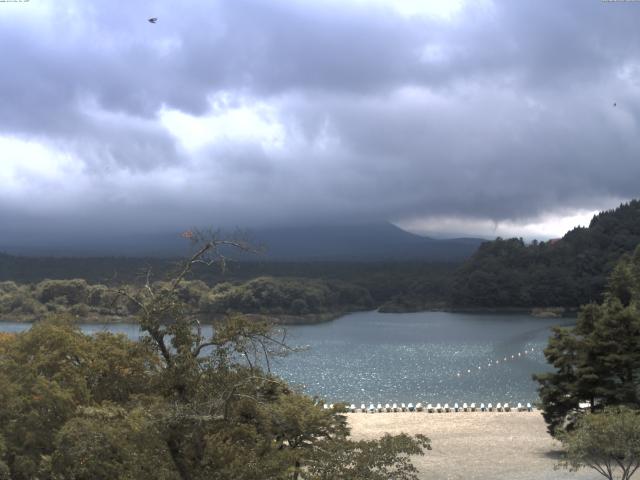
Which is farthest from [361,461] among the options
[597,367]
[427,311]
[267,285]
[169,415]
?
[427,311]

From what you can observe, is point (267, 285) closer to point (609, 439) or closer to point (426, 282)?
point (426, 282)

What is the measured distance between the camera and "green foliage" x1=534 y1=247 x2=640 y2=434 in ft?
69.9

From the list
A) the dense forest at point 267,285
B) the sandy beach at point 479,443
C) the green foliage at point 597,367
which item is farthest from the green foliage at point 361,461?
the dense forest at point 267,285

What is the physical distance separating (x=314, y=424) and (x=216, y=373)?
6795 millimetres

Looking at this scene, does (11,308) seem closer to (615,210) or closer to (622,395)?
(622,395)

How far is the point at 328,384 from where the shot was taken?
4453 centimetres

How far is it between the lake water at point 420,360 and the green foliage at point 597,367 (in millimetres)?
8172

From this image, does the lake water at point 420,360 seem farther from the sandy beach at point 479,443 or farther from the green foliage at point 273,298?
the green foliage at point 273,298

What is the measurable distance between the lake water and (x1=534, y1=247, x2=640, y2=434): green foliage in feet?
26.8

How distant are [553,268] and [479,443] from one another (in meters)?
85.5

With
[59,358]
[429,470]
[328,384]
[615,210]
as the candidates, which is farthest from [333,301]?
[59,358]

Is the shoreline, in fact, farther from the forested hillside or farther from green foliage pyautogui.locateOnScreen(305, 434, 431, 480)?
green foliage pyautogui.locateOnScreen(305, 434, 431, 480)

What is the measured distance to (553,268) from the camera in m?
Result: 105

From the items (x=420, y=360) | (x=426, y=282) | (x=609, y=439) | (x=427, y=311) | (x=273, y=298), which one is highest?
(x=426, y=282)
